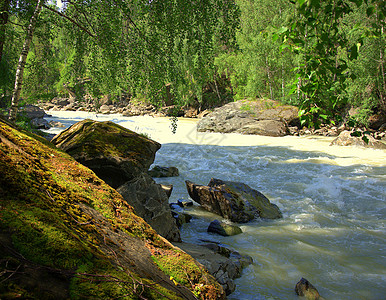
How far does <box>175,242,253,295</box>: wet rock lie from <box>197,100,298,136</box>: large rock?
57.9 ft

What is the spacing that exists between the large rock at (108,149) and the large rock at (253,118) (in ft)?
56.4

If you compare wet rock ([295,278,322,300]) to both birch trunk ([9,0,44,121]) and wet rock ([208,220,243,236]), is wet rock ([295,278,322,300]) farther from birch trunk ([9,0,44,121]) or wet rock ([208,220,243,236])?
birch trunk ([9,0,44,121])

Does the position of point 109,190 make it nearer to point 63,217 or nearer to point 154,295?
point 63,217

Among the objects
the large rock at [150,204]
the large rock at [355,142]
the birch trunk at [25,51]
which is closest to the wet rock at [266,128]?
the large rock at [355,142]

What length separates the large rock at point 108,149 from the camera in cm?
495

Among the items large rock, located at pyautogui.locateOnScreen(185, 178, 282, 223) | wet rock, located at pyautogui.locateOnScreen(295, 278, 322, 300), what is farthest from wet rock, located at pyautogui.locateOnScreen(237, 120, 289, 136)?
wet rock, located at pyautogui.locateOnScreen(295, 278, 322, 300)

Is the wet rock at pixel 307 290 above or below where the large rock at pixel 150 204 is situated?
below

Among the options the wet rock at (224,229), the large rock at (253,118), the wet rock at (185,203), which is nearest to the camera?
the wet rock at (224,229)

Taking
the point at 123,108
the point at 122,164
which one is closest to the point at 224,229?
the point at 122,164

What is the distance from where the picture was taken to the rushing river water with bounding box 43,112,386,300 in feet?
14.2

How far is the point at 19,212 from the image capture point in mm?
1648

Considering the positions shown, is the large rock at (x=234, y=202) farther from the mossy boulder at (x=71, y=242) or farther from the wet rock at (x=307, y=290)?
the mossy boulder at (x=71, y=242)

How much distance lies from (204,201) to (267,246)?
2.42 metres

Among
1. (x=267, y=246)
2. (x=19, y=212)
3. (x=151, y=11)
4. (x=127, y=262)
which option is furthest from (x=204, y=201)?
(x=19, y=212)
